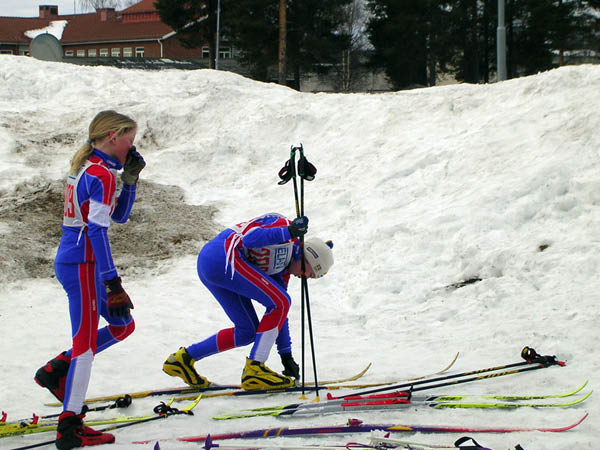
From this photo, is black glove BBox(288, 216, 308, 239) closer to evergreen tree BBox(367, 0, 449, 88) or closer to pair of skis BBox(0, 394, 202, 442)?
pair of skis BBox(0, 394, 202, 442)

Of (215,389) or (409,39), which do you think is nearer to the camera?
(215,389)

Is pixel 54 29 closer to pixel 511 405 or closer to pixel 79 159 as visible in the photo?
pixel 79 159

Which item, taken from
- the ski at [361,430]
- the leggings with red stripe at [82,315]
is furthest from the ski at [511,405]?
the leggings with red stripe at [82,315]

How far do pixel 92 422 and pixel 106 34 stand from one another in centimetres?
6611

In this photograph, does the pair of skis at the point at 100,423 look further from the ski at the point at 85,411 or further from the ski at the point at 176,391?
the ski at the point at 176,391

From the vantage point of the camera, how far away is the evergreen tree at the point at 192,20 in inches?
1607

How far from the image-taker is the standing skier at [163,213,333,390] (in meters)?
5.40

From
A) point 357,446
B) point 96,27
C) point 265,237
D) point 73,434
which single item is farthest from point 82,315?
point 96,27

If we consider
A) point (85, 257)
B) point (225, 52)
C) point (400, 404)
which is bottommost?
point (400, 404)

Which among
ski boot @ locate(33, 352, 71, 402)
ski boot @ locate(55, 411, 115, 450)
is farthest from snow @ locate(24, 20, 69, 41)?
ski boot @ locate(55, 411, 115, 450)

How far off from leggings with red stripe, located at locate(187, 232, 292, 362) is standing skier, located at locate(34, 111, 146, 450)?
1.01 meters

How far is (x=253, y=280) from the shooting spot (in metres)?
5.43

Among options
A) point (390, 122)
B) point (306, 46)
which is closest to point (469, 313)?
point (390, 122)

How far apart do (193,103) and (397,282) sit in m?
9.75
